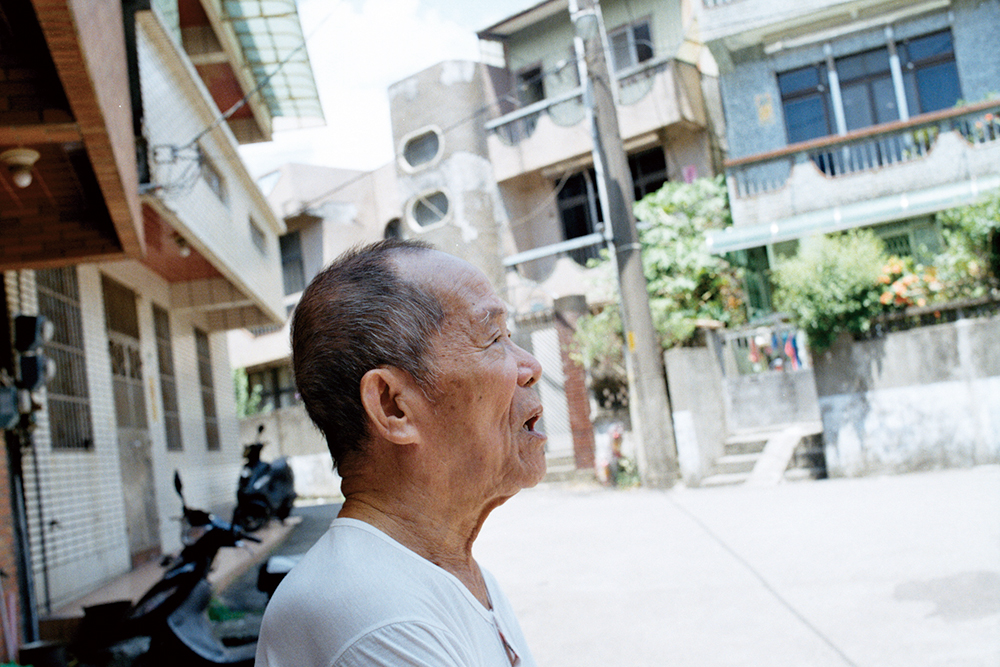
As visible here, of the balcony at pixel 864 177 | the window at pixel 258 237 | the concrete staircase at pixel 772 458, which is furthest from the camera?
the balcony at pixel 864 177

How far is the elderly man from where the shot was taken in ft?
3.28

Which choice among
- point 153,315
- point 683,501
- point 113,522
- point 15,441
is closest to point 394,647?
point 15,441

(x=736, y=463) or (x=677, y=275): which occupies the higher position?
(x=677, y=275)

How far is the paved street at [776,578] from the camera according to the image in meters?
4.31

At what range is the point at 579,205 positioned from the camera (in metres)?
18.1

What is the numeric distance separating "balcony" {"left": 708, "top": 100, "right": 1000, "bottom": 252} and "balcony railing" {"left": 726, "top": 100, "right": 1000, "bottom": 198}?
0.01m

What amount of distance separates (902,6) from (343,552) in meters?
15.4

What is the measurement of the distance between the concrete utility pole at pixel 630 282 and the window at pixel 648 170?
4.37 meters

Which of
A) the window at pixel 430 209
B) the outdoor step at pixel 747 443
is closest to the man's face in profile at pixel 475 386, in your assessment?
the outdoor step at pixel 747 443

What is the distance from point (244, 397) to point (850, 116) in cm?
1615

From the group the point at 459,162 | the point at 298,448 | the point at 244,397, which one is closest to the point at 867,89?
the point at 459,162

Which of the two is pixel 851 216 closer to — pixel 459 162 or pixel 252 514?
pixel 459 162

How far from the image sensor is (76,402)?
7.62 m

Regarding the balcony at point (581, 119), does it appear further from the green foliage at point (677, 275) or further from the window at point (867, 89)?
the window at point (867, 89)
